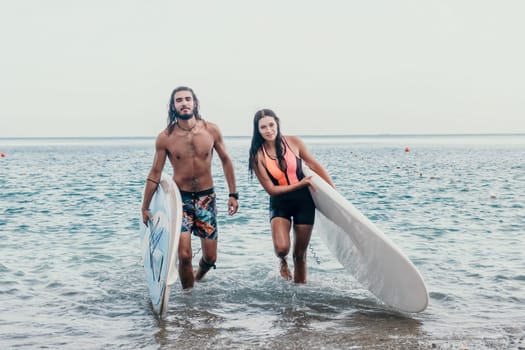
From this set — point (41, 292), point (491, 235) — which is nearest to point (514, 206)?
point (491, 235)

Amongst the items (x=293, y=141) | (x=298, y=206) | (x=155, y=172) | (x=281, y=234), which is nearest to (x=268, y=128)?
(x=293, y=141)

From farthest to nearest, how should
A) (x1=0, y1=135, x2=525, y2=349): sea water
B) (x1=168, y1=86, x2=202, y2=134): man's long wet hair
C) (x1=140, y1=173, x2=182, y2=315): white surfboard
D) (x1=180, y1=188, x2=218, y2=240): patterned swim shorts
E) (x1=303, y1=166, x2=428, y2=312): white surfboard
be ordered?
1. (x1=180, y1=188, x2=218, y2=240): patterned swim shorts
2. (x1=168, y1=86, x2=202, y2=134): man's long wet hair
3. (x1=140, y1=173, x2=182, y2=315): white surfboard
4. (x1=303, y1=166, x2=428, y2=312): white surfboard
5. (x1=0, y1=135, x2=525, y2=349): sea water

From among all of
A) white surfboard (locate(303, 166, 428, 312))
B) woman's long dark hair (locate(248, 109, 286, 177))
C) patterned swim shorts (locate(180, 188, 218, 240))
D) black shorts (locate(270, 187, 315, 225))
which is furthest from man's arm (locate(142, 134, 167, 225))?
white surfboard (locate(303, 166, 428, 312))

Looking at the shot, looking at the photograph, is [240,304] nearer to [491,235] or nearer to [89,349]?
[89,349]

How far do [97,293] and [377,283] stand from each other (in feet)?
10.1

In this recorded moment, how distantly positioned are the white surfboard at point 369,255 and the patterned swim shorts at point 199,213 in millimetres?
1042

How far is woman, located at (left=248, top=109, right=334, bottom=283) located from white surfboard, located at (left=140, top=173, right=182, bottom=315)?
0.90 meters

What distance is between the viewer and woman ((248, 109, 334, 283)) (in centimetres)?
660

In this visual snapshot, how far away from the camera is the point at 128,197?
18.8m

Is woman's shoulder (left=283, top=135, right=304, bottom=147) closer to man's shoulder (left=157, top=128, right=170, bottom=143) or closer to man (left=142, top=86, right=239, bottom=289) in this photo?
man (left=142, top=86, right=239, bottom=289)

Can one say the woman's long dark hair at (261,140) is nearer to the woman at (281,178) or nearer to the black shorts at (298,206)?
the woman at (281,178)

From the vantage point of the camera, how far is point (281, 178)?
21.7 feet

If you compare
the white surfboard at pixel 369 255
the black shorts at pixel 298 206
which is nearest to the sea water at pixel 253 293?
the white surfboard at pixel 369 255

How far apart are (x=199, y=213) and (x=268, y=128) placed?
1.12 m
